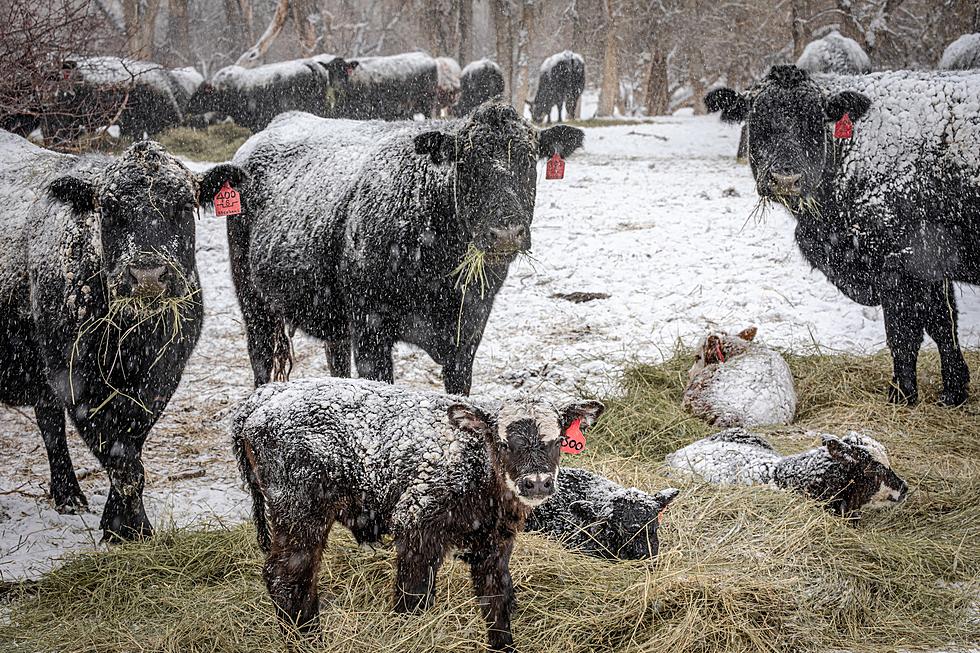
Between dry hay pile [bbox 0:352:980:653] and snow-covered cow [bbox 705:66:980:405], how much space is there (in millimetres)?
1617

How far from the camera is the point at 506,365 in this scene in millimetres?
7238

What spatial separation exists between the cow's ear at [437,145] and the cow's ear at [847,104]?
123 inches

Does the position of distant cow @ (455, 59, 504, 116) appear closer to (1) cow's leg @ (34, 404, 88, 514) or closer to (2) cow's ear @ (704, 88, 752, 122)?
(2) cow's ear @ (704, 88, 752, 122)

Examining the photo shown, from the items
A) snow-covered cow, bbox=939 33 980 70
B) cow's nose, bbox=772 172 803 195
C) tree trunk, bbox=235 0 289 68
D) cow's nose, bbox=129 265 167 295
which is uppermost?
tree trunk, bbox=235 0 289 68

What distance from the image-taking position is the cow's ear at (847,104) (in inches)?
236

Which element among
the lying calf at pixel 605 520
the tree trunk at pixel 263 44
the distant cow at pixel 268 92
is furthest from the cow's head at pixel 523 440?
the tree trunk at pixel 263 44

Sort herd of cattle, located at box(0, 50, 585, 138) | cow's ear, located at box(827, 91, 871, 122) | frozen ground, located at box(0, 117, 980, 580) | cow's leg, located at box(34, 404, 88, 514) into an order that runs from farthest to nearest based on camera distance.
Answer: herd of cattle, located at box(0, 50, 585, 138) < cow's ear, located at box(827, 91, 871, 122) < frozen ground, located at box(0, 117, 980, 580) < cow's leg, located at box(34, 404, 88, 514)

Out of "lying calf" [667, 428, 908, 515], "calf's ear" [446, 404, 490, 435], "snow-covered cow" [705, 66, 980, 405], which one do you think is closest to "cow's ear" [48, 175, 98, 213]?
"calf's ear" [446, 404, 490, 435]

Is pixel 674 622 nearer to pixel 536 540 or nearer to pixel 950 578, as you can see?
pixel 536 540

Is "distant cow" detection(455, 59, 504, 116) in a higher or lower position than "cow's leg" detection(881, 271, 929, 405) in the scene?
higher

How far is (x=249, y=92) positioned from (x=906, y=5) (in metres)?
16.6

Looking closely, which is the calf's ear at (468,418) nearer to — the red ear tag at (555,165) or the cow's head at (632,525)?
the cow's head at (632,525)

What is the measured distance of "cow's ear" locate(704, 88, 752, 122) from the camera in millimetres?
6543

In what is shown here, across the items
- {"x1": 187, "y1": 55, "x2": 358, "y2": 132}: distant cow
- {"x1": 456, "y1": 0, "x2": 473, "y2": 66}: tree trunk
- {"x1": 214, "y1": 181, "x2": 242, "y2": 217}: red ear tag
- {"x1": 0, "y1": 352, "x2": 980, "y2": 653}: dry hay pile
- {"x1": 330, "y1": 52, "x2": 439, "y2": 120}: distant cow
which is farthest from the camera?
{"x1": 456, "y1": 0, "x2": 473, "y2": 66}: tree trunk
